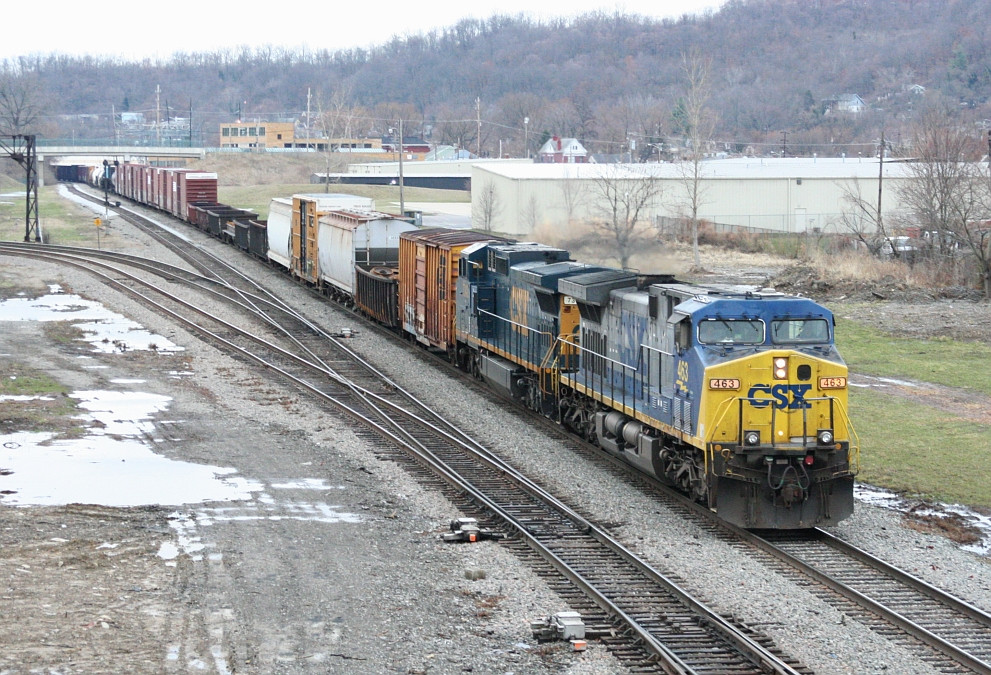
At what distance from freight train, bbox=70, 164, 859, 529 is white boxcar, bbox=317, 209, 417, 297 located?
5.63 metres

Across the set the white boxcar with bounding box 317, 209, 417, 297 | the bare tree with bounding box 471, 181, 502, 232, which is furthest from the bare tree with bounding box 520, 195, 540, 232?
the white boxcar with bounding box 317, 209, 417, 297

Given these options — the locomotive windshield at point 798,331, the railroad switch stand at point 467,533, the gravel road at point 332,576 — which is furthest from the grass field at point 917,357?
the railroad switch stand at point 467,533

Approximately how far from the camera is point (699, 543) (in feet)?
47.0

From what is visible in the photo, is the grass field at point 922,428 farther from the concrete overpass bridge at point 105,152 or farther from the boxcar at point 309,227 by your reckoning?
the concrete overpass bridge at point 105,152

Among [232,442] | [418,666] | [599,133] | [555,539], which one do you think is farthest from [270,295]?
[599,133]

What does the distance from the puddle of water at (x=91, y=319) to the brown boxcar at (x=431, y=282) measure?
6.31 metres

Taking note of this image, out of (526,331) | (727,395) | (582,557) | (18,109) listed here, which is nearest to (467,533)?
(582,557)

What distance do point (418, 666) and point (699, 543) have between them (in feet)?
17.8

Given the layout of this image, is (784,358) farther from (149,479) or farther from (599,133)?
(599,133)

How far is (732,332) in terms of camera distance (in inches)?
584

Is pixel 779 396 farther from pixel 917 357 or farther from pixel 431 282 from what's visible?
pixel 917 357

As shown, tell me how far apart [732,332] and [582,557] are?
3.71 meters

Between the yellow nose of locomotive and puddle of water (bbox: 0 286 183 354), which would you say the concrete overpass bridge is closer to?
puddle of water (bbox: 0 286 183 354)

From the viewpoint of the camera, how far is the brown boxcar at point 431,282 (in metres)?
26.9
